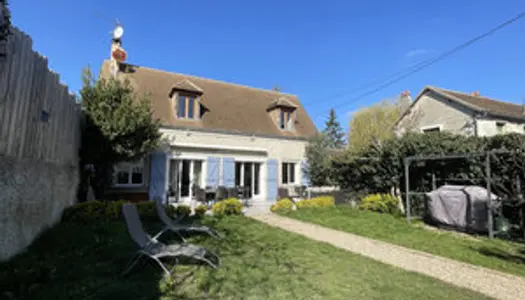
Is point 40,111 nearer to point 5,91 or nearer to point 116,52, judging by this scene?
point 5,91

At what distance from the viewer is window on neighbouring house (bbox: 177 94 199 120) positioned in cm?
1448

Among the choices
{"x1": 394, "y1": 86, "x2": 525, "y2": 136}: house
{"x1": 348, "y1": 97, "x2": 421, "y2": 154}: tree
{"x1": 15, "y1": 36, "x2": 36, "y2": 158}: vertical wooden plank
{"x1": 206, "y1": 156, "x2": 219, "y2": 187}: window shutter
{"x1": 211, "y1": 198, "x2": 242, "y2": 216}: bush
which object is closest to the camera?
{"x1": 15, "y1": 36, "x2": 36, "y2": 158}: vertical wooden plank

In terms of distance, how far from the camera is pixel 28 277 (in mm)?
3783

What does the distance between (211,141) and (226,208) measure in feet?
18.0

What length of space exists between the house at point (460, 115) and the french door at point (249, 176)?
9854 millimetres

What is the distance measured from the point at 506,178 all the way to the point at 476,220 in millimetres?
1725

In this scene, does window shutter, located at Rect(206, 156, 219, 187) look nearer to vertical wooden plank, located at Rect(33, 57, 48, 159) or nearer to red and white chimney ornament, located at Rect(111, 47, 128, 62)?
red and white chimney ornament, located at Rect(111, 47, 128, 62)

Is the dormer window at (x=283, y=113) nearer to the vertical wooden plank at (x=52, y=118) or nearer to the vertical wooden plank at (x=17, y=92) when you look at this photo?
the vertical wooden plank at (x=52, y=118)

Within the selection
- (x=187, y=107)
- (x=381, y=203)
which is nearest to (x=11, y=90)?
(x=187, y=107)

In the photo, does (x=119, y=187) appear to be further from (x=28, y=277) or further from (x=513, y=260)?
(x=513, y=260)

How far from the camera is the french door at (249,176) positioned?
15617 millimetres

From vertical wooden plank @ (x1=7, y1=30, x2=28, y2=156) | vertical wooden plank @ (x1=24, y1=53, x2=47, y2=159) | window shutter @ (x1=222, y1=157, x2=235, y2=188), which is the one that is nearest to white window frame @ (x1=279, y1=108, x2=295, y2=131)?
window shutter @ (x1=222, y1=157, x2=235, y2=188)

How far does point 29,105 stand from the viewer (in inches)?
197

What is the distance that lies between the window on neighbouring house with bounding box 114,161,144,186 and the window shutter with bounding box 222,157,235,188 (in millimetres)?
4089
